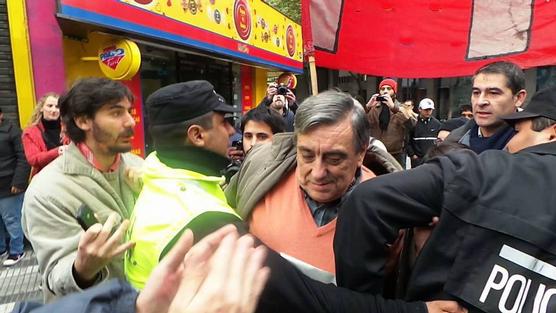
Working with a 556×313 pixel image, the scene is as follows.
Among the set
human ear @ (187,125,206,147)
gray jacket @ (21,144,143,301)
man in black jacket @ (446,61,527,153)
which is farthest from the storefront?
man in black jacket @ (446,61,527,153)

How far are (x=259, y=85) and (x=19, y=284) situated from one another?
863 cm

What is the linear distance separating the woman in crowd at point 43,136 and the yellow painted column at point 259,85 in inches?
294

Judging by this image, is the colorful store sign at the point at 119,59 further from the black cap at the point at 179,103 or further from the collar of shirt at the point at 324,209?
the collar of shirt at the point at 324,209

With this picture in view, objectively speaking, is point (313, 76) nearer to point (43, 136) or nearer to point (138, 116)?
point (43, 136)

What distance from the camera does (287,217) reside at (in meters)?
1.43

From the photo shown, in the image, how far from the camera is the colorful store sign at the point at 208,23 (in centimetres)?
456

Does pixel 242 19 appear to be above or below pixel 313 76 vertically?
above

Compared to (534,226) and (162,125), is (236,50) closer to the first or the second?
(162,125)

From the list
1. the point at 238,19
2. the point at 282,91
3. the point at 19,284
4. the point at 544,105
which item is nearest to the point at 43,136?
the point at 19,284

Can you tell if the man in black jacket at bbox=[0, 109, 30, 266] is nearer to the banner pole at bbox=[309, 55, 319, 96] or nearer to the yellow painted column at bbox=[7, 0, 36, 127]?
the yellow painted column at bbox=[7, 0, 36, 127]

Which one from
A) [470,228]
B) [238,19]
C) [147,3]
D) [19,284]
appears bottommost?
[19,284]

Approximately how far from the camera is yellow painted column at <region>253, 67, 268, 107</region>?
1147 centimetres

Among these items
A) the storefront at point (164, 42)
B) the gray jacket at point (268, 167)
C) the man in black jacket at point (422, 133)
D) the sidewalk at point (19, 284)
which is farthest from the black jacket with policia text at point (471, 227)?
the man in black jacket at point (422, 133)

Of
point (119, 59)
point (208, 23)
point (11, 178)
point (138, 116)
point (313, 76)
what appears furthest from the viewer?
point (208, 23)
